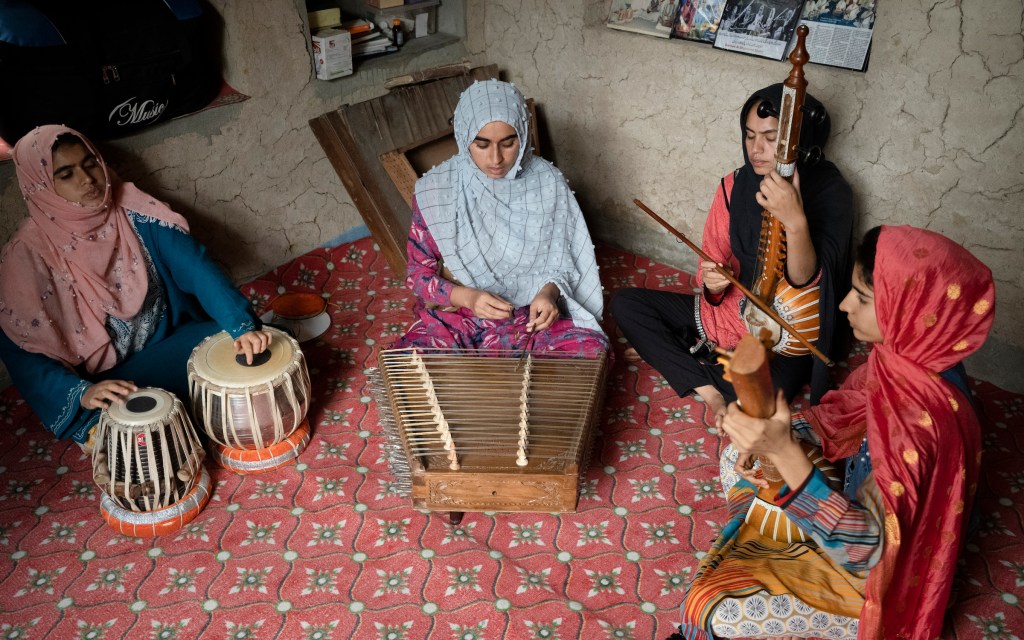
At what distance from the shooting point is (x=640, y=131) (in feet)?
12.3

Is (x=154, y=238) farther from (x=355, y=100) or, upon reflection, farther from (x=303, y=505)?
(x=355, y=100)

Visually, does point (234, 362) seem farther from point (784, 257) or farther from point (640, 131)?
point (640, 131)

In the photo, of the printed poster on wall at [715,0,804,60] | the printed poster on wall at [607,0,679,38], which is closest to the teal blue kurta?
the printed poster on wall at [607,0,679,38]

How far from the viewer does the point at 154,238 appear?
2.88 m

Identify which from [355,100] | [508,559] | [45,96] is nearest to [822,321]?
[508,559]

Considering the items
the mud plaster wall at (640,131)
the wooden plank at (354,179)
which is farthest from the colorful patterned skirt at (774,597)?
the wooden plank at (354,179)

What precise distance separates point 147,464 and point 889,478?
1.99m

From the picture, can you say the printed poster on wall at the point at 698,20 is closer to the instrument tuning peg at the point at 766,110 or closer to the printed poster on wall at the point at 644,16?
the printed poster on wall at the point at 644,16

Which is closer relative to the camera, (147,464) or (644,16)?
(147,464)

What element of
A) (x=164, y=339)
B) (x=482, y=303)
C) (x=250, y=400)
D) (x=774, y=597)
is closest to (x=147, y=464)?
(x=250, y=400)

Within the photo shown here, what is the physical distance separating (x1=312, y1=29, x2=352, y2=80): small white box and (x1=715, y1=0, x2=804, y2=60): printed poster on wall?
5.31 ft

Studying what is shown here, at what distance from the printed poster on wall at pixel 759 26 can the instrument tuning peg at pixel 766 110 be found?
30.1 inches

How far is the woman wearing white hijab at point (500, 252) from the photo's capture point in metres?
2.85

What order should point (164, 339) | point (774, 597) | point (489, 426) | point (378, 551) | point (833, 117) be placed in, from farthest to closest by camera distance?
point (833, 117) < point (164, 339) < point (378, 551) < point (489, 426) < point (774, 597)
